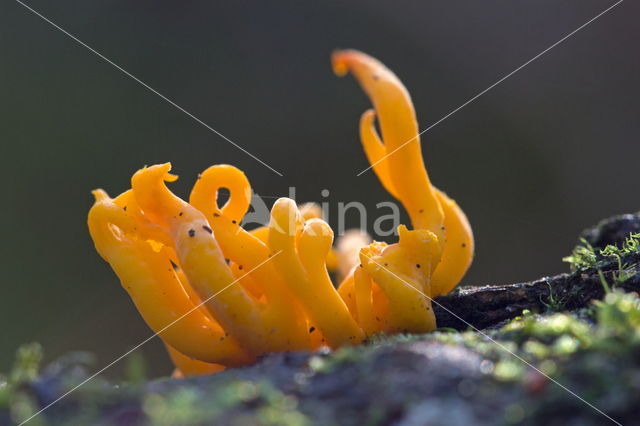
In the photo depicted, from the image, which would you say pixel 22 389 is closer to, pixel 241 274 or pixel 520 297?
pixel 241 274

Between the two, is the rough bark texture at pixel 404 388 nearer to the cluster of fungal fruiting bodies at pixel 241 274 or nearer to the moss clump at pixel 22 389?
the moss clump at pixel 22 389

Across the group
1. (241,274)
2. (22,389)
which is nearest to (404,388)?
(22,389)

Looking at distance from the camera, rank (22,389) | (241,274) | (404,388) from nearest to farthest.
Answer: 1. (404,388)
2. (22,389)
3. (241,274)

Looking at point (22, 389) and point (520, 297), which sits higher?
point (22, 389)

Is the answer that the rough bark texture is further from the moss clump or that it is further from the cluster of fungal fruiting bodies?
the cluster of fungal fruiting bodies

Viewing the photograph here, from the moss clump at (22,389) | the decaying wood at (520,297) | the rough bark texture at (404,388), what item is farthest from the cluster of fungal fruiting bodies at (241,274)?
the moss clump at (22,389)

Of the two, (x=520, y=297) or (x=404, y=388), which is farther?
(x=520, y=297)

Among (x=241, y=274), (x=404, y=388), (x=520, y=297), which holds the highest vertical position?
(x=241, y=274)

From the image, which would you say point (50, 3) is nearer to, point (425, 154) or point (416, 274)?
point (425, 154)

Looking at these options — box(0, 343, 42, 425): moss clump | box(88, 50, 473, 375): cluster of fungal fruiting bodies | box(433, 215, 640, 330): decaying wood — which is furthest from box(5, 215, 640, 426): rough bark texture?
box(433, 215, 640, 330): decaying wood

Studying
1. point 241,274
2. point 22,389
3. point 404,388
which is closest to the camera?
point 404,388
